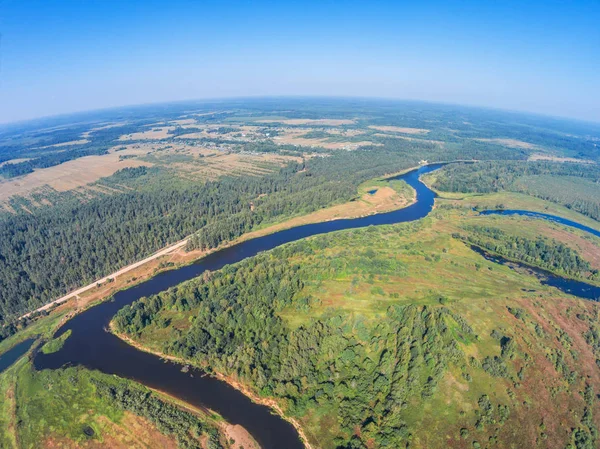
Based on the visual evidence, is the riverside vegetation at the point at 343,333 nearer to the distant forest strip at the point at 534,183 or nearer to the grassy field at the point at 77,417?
the grassy field at the point at 77,417

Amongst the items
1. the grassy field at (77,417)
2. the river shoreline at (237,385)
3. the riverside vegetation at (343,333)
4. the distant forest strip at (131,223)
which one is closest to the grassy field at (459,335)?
the riverside vegetation at (343,333)

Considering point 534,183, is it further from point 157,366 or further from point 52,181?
point 52,181

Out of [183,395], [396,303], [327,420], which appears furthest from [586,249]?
[183,395]

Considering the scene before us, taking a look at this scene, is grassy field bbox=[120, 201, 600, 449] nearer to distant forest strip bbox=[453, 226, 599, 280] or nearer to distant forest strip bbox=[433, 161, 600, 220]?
distant forest strip bbox=[453, 226, 599, 280]

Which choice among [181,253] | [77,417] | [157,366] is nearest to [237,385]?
[157,366]

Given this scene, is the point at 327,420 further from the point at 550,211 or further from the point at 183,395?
the point at 550,211

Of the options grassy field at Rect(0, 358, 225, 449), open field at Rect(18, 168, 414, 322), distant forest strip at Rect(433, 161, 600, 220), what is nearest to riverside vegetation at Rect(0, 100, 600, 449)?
grassy field at Rect(0, 358, 225, 449)
